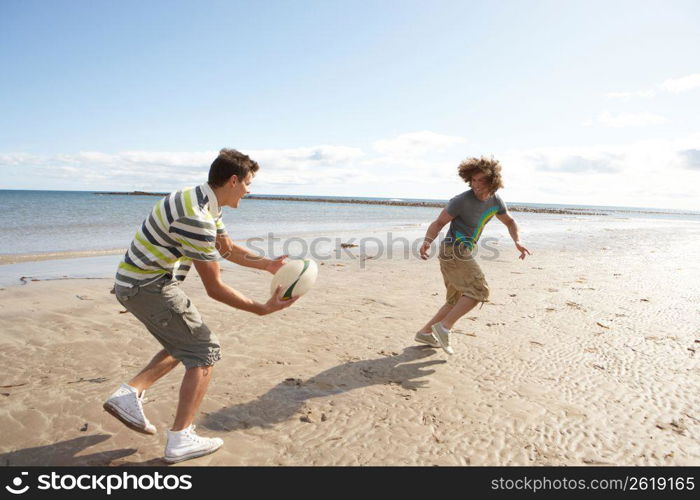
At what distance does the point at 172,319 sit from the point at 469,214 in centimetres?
357

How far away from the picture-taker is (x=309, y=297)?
8117 millimetres

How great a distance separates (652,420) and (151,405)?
14.2 ft

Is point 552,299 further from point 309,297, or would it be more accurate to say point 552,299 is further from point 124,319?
point 124,319

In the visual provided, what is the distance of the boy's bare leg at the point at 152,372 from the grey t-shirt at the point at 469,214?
3408 millimetres

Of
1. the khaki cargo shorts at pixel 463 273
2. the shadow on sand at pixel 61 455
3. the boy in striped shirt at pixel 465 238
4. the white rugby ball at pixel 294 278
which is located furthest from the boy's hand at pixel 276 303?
the khaki cargo shorts at pixel 463 273

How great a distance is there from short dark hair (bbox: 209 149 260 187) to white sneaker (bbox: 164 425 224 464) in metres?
1.75

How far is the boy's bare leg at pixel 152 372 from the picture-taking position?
10.6 ft

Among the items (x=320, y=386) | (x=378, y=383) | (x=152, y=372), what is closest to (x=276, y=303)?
(x=152, y=372)

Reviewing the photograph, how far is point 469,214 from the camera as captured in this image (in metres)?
5.20
